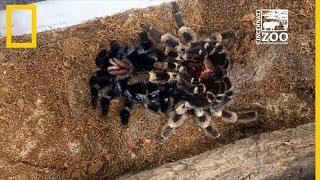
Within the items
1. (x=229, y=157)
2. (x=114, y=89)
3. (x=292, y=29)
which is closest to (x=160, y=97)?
(x=114, y=89)

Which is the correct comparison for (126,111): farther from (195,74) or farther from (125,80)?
(195,74)

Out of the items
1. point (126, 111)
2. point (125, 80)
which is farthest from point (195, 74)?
point (126, 111)

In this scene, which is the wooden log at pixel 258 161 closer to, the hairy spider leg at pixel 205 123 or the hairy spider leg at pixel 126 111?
the hairy spider leg at pixel 205 123

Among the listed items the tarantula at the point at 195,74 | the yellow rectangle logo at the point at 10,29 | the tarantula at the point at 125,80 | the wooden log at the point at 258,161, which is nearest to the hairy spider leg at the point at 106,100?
the tarantula at the point at 125,80

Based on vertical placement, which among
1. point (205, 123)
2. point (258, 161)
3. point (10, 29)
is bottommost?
point (258, 161)

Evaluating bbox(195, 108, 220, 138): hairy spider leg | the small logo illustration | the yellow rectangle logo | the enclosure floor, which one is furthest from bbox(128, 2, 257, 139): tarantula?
the yellow rectangle logo

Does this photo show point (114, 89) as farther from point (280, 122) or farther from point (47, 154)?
point (280, 122)

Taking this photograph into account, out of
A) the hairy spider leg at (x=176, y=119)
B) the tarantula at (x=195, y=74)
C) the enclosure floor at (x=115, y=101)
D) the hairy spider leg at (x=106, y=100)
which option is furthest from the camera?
the enclosure floor at (x=115, y=101)
